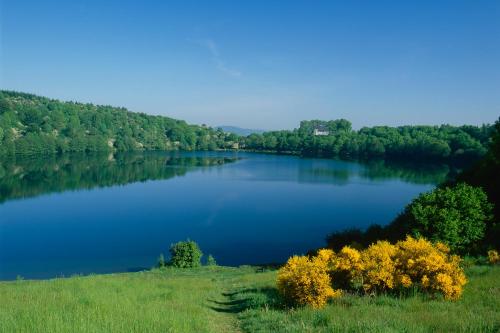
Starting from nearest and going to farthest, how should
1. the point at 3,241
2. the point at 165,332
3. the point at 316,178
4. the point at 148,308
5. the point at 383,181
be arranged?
1. the point at 165,332
2. the point at 148,308
3. the point at 3,241
4. the point at 383,181
5. the point at 316,178

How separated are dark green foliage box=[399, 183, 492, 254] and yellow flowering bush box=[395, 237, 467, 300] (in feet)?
36.7

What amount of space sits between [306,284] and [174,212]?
179 feet

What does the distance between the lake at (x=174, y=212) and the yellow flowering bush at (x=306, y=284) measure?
27001 millimetres

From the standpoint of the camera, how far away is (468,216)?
24547mm

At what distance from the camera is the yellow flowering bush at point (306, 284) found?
38.5ft

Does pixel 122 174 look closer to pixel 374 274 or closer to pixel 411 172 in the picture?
pixel 411 172

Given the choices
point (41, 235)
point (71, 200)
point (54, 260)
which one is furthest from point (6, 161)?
point (54, 260)

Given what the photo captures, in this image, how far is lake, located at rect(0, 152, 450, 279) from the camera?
4256 cm

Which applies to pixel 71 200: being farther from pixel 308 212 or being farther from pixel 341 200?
pixel 341 200

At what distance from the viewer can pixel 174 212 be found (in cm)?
6469

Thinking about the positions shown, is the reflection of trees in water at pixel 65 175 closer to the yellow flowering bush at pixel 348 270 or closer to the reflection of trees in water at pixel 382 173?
the reflection of trees in water at pixel 382 173

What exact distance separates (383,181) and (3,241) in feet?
261

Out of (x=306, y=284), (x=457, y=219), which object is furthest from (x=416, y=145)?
(x=306, y=284)

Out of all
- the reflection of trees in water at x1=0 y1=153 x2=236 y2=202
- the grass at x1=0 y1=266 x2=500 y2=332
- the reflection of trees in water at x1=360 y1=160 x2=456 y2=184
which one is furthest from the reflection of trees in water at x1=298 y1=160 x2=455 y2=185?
the grass at x1=0 y1=266 x2=500 y2=332
